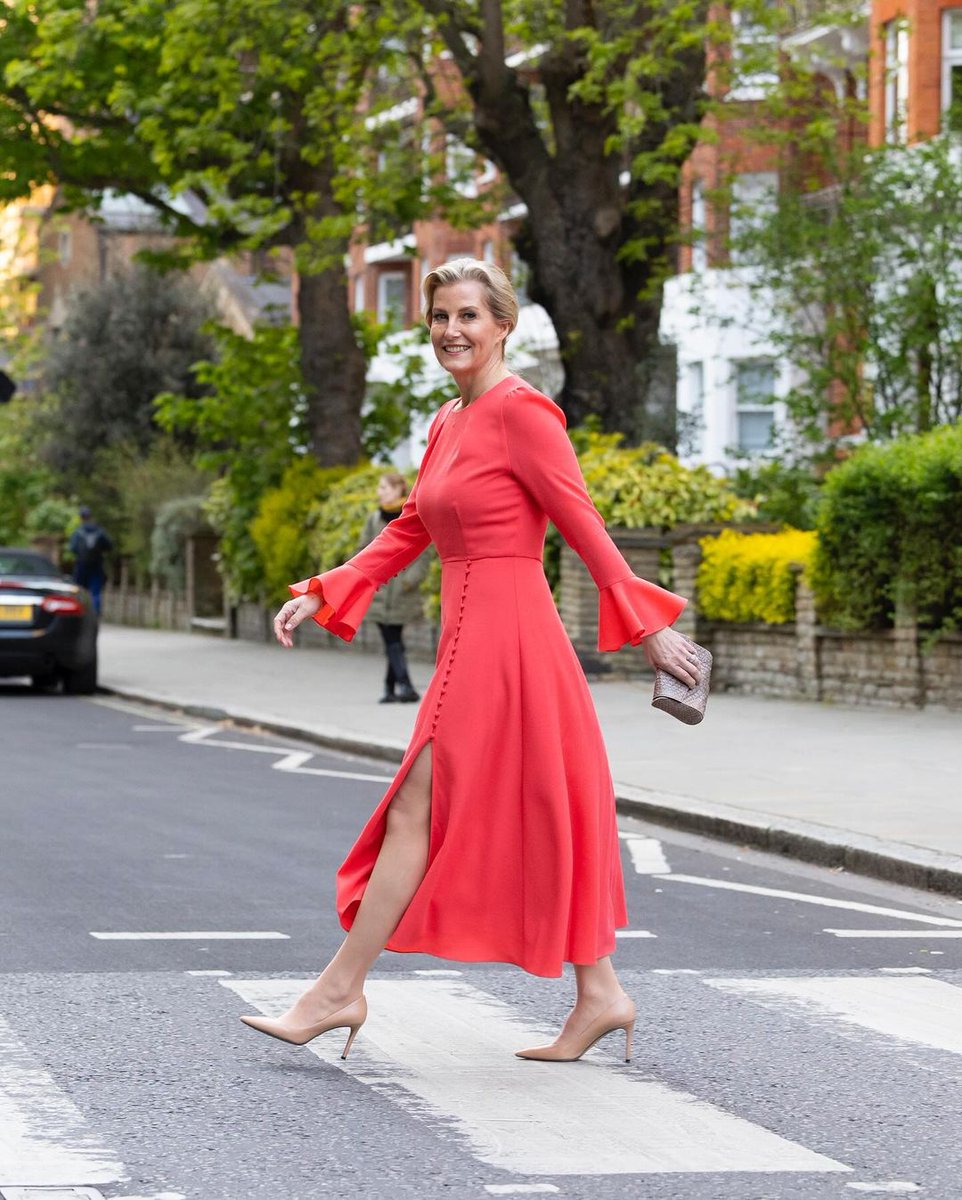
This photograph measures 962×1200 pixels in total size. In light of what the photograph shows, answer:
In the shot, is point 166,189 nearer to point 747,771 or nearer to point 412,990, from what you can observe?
point 747,771

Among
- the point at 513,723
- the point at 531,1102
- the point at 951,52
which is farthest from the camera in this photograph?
the point at 951,52

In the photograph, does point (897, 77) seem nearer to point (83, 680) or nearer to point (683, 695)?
point (83, 680)

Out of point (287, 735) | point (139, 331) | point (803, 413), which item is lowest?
point (287, 735)

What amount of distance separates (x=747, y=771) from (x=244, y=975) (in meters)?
7.12

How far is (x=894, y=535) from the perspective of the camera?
17.9 metres

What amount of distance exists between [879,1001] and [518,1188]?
256 centimetres

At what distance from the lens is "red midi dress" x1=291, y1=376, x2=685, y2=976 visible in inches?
219

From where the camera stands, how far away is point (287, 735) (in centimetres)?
1797

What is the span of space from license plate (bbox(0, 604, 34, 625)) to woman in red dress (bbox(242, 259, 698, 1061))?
17386 mm

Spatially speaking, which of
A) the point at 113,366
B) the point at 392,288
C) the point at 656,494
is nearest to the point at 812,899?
the point at 656,494

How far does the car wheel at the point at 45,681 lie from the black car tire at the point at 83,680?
174mm

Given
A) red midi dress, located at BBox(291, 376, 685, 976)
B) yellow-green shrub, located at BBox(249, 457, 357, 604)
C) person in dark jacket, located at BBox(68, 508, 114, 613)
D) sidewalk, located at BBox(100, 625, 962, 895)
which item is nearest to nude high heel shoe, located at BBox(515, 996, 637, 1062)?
red midi dress, located at BBox(291, 376, 685, 976)

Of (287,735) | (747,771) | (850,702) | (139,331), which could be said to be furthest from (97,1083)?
(139,331)

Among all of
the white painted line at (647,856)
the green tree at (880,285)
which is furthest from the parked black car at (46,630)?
the white painted line at (647,856)
